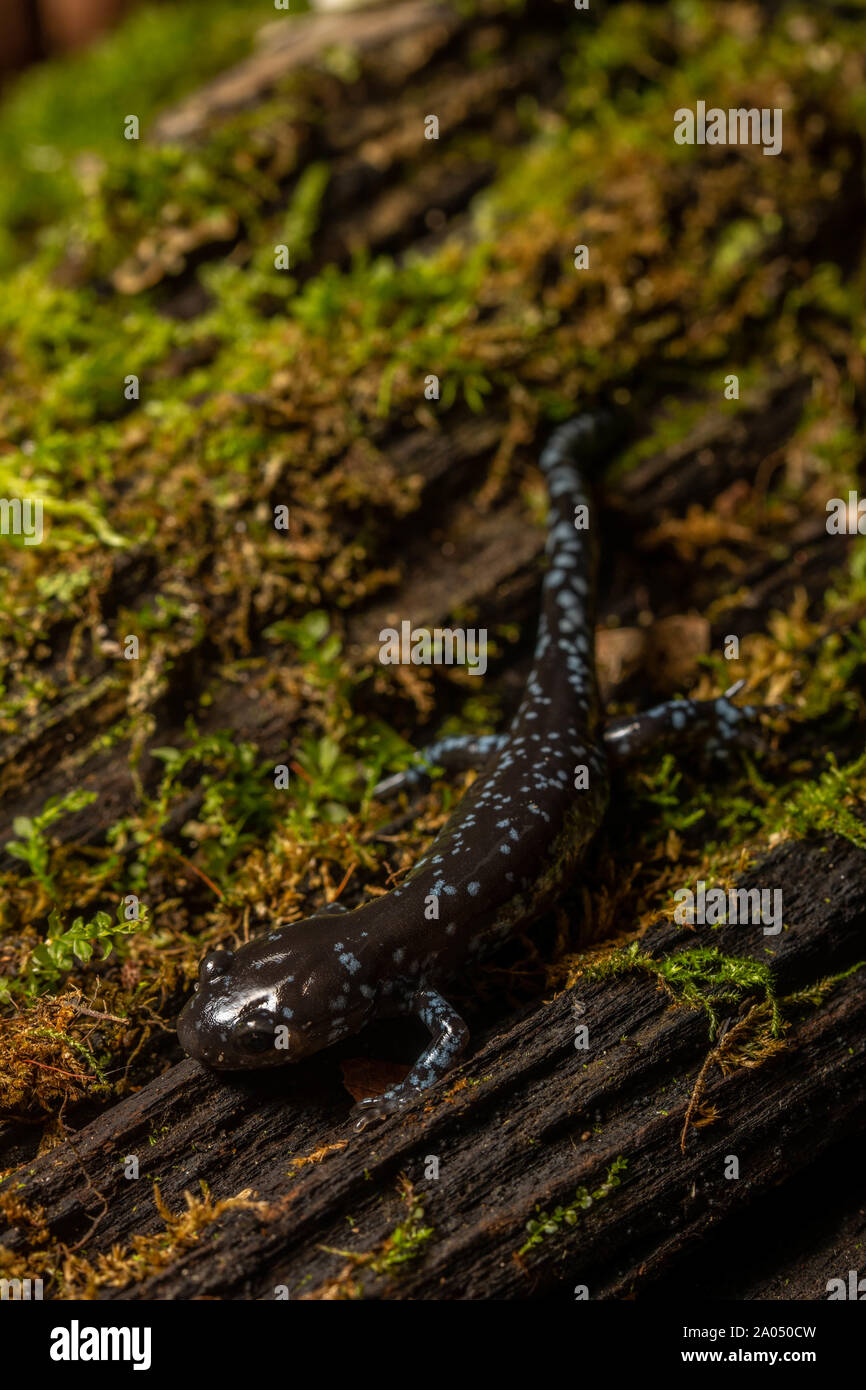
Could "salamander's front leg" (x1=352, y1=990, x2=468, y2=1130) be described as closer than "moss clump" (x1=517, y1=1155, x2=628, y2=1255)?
No

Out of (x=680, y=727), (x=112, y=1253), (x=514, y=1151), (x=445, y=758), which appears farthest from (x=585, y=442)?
(x=112, y=1253)

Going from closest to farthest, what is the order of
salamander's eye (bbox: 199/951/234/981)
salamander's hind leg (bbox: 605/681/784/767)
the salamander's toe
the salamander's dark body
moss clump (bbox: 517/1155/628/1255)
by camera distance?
moss clump (bbox: 517/1155/628/1255), the salamander's toe, the salamander's dark body, salamander's eye (bbox: 199/951/234/981), salamander's hind leg (bbox: 605/681/784/767)

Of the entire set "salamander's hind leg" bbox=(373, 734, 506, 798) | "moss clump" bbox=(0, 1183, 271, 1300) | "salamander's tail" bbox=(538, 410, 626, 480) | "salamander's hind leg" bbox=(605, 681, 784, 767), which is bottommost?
"moss clump" bbox=(0, 1183, 271, 1300)

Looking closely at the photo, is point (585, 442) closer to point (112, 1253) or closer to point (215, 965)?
point (215, 965)

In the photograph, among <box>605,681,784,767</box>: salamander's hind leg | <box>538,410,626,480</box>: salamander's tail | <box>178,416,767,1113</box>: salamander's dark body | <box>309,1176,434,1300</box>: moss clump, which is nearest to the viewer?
<box>309,1176,434,1300</box>: moss clump

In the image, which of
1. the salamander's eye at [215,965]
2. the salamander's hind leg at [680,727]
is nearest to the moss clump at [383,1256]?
the salamander's eye at [215,965]

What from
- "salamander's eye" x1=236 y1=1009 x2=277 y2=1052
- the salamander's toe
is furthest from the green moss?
"salamander's eye" x1=236 y1=1009 x2=277 y2=1052

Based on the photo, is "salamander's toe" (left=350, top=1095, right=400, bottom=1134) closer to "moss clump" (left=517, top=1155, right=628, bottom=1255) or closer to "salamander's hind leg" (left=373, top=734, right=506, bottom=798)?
"moss clump" (left=517, top=1155, right=628, bottom=1255)
